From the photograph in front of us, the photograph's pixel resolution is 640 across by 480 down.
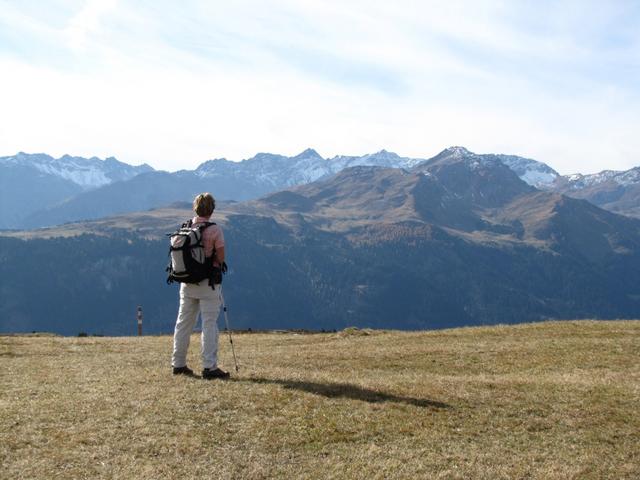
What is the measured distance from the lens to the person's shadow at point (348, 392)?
1702 centimetres

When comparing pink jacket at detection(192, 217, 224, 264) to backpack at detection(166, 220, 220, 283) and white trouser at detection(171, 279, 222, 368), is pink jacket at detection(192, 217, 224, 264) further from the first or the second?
white trouser at detection(171, 279, 222, 368)

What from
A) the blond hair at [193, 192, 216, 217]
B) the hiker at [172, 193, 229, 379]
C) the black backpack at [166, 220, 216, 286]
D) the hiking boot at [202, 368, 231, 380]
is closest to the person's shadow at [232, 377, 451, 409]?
the hiking boot at [202, 368, 231, 380]

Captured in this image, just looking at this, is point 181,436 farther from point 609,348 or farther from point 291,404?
point 609,348

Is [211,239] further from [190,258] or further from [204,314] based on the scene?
[204,314]

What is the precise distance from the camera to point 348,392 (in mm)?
17797

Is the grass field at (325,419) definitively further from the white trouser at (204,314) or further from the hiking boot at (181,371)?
the white trouser at (204,314)

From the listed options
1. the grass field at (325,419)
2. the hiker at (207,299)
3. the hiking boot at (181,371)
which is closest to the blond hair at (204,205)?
the hiker at (207,299)

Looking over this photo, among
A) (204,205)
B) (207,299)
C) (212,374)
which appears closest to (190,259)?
(207,299)

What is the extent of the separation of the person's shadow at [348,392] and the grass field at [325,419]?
6 centimetres

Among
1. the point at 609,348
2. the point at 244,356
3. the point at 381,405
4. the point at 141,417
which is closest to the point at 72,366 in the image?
the point at 244,356

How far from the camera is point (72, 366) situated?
23.0 m

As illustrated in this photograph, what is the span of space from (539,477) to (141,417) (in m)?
8.95

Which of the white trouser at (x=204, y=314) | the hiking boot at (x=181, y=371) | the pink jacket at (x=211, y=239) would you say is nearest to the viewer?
the pink jacket at (x=211, y=239)

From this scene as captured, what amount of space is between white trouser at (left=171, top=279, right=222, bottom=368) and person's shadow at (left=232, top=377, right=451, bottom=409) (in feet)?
3.78
